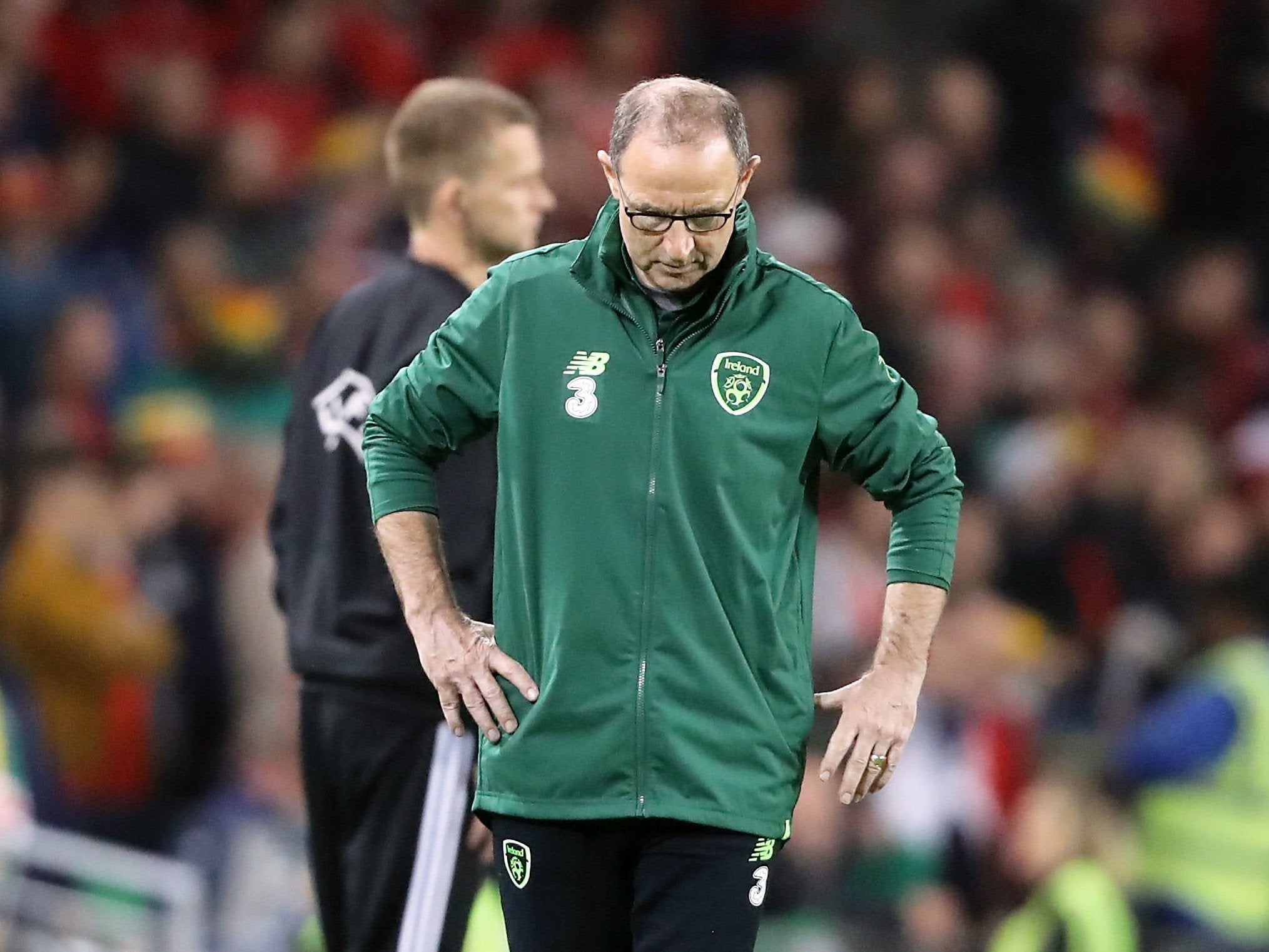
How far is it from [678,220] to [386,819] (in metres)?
1.65

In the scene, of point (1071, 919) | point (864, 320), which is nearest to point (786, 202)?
point (864, 320)

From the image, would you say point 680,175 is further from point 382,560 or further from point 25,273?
point 25,273

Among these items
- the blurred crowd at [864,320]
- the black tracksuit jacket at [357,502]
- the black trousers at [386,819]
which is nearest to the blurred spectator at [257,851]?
the blurred crowd at [864,320]

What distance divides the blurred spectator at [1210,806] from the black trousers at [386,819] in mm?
3642

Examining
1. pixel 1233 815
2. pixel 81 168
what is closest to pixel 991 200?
pixel 1233 815

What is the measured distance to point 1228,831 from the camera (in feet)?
23.0

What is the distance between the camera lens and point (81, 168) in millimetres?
8000

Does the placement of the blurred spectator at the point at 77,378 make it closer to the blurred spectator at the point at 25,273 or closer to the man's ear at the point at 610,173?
the blurred spectator at the point at 25,273

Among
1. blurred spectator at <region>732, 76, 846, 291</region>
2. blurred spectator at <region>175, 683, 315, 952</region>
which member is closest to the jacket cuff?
blurred spectator at <region>175, 683, 315, 952</region>

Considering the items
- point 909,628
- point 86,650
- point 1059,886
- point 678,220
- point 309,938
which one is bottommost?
point 309,938

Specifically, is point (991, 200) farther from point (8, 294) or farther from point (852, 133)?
point (8, 294)

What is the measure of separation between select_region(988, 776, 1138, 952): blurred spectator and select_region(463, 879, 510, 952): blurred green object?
2.26 metres

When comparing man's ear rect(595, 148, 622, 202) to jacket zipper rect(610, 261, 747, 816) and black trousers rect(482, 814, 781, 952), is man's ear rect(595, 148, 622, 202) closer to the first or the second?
jacket zipper rect(610, 261, 747, 816)

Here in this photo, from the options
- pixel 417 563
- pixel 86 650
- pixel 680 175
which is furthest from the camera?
pixel 86 650
